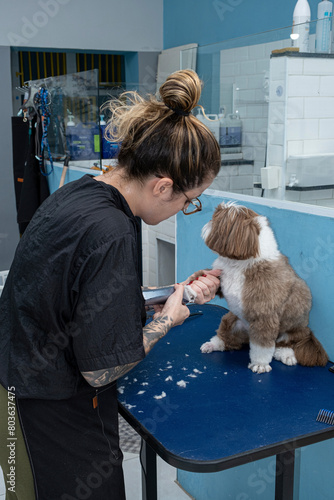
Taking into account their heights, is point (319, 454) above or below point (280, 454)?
below

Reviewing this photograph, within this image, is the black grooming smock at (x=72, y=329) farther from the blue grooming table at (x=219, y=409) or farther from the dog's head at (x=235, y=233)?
the dog's head at (x=235, y=233)

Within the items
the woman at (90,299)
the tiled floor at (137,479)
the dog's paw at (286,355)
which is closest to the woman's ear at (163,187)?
the woman at (90,299)

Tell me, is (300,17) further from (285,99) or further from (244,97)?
(285,99)

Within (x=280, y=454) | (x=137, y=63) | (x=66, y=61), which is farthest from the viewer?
(x=66, y=61)

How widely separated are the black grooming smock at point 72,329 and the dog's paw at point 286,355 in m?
0.54

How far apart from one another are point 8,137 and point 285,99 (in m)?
3.65

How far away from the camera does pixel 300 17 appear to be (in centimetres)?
247

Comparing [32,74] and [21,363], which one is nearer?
[21,363]

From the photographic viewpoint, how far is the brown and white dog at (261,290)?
55.7 inches

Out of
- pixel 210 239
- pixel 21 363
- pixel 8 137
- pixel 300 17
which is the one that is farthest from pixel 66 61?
pixel 21 363

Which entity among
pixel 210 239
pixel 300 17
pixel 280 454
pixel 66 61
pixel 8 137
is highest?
pixel 66 61

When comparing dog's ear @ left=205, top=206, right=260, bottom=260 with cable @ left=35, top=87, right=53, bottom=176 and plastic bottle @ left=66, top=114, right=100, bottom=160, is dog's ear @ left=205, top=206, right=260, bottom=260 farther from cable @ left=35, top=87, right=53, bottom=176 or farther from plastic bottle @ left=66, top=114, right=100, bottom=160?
cable @ left=35, top=87, right=53, bottom=176

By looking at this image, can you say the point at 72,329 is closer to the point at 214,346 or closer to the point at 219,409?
the point at 219,409

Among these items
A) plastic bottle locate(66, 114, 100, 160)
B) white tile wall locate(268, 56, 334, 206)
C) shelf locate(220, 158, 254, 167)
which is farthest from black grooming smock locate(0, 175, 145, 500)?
plastic bottle locate(66, 114, 100, 160)
